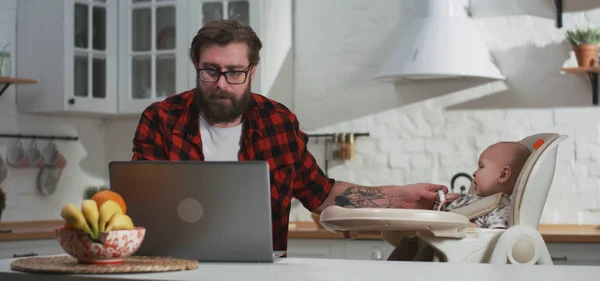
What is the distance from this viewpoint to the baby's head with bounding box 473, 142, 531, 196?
3234 mm

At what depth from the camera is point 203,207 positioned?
7.36 ft

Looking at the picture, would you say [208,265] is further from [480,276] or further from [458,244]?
[458,244]

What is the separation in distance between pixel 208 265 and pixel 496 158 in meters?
1.36

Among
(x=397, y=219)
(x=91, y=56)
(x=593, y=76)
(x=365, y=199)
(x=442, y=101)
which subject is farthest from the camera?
(x=91, y=56)

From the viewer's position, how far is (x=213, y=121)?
9.71ft

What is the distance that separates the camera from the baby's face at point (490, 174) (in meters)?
3.26

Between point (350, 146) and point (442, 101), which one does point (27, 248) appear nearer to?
point (350, 146)

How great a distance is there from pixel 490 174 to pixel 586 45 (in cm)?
147

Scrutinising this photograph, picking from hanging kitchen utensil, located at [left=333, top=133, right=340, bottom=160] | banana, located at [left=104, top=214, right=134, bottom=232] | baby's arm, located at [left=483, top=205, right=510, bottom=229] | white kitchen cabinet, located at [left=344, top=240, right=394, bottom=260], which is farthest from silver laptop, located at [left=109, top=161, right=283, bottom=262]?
hanging kitchen utensil, located at [left=333, top=133, right=340, bottom=160]

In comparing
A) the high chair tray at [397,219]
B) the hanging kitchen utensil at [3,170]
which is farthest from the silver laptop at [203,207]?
the hanging kitchen utensil at [3,170]

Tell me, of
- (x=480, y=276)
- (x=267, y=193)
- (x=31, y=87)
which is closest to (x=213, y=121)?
(x=267, y=193)

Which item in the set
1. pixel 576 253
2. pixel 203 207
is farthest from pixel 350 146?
pixel 203 207

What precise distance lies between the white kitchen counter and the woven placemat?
13 mm

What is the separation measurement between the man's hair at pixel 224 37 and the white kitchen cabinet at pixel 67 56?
7.37 ft
